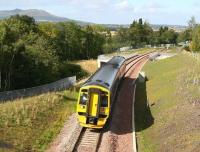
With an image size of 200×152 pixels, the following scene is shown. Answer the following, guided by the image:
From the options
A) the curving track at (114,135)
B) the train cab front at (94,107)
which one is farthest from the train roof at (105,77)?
the curving track at (114,135)

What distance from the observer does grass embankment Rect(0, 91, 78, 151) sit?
26.0 m

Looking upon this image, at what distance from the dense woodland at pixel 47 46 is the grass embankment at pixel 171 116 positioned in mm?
19476

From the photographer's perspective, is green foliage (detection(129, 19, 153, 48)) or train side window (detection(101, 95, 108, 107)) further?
green foliage (detection(129, 19, 153, 48))

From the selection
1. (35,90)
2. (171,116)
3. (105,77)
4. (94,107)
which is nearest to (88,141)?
(94,107)

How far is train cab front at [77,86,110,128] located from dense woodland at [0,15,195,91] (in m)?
25.8

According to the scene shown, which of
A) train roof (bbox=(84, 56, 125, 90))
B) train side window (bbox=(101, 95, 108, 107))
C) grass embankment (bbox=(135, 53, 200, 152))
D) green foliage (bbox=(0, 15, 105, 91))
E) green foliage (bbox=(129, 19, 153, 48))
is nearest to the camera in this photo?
grass embankment (bbox=(135, 53, 200, 152))

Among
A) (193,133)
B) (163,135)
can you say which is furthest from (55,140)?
(193,133)

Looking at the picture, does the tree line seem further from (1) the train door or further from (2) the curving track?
(1) the train door

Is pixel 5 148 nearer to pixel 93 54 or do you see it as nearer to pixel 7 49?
pixel 7 49

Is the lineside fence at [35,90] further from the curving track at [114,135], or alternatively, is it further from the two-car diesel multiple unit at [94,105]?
the two-car diesel multiple unit at [94,105]

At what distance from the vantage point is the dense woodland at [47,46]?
5481 cm

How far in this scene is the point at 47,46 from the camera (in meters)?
71.5

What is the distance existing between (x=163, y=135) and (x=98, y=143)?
3971 mm

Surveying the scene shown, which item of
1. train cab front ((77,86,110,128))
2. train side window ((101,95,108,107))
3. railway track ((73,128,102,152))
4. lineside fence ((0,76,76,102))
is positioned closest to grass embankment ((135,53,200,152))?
railway track ((73,128,102,152))
